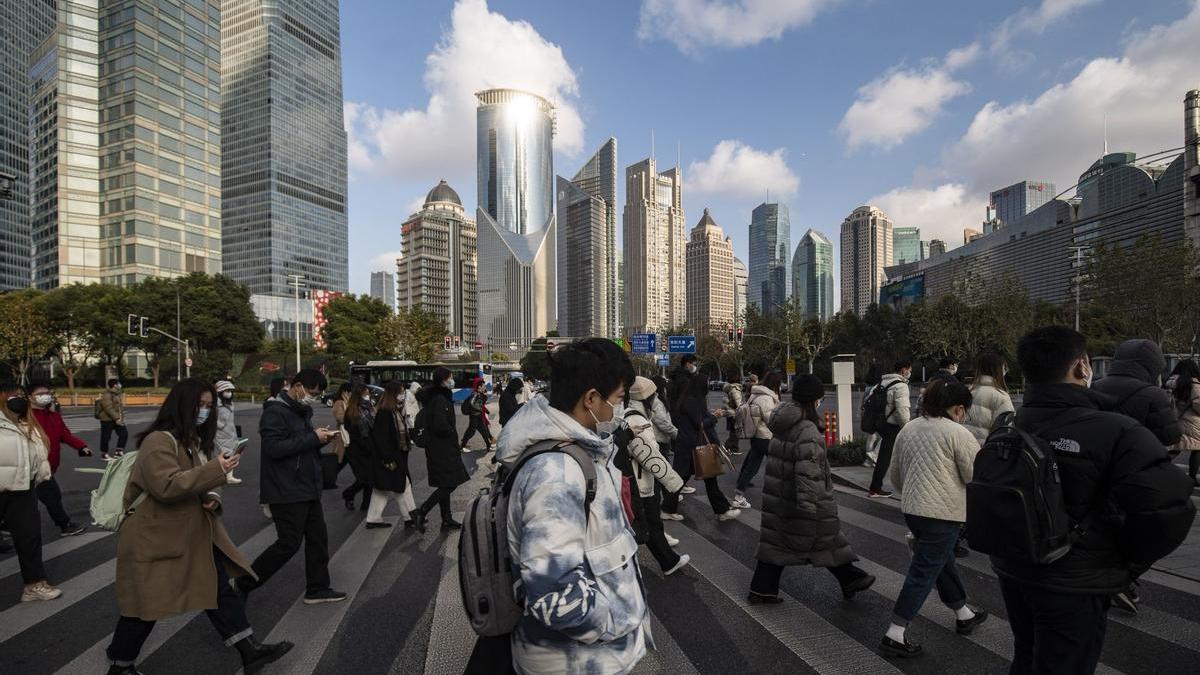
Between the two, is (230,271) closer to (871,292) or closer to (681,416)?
(681,416)

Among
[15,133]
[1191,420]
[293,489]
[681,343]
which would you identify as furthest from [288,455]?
[15,133]

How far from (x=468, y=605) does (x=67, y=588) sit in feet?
18.3

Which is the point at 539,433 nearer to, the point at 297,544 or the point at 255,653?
the point at 255,653

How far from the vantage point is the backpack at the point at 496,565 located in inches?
70.5

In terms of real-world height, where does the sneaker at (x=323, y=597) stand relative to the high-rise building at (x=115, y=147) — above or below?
below

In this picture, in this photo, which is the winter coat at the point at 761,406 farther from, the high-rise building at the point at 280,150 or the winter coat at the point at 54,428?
the high-rise building at the point at 280,150

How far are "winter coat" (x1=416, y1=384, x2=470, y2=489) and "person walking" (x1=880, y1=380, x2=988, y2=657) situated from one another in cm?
468

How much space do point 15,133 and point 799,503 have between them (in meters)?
140

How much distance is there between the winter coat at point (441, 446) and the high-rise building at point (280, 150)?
4890 inches

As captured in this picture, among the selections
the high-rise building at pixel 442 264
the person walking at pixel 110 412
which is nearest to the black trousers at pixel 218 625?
the person walking at pixel 110 412

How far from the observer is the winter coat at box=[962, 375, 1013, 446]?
5.77 meters

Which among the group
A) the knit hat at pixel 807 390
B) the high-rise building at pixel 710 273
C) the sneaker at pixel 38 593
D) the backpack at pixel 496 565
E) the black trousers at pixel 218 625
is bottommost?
the sneaker at pixel 38 593

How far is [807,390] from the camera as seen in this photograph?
15.6 ft

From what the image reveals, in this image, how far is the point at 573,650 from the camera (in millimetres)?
1781
